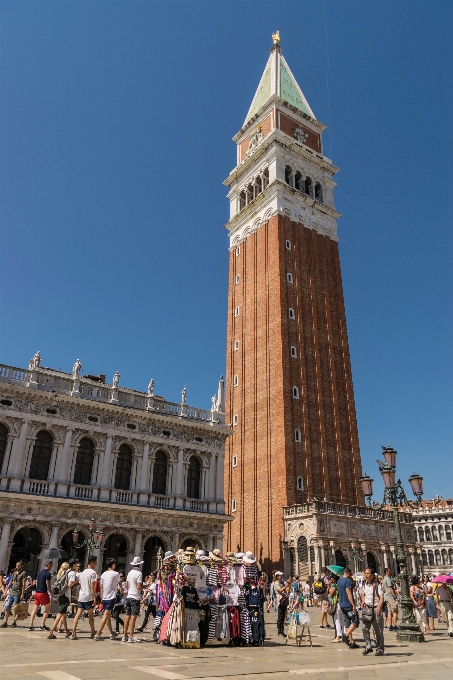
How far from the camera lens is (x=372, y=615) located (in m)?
12.1

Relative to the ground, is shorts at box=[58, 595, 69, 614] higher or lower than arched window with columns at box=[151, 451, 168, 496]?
lower

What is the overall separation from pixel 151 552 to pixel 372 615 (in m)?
21.0

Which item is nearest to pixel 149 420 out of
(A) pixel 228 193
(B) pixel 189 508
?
(B) pixel 189 508

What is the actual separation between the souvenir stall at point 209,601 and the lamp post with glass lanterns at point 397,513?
4.42 meters

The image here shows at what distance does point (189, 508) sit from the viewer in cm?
3228

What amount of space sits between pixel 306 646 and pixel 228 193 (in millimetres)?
49597

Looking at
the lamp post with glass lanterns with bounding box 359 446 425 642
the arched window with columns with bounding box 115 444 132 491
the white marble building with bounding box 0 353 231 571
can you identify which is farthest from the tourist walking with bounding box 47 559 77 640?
the arched window with columns with bounding box 115 444 132 491

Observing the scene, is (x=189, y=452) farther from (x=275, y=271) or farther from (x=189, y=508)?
(x=275, y=271)

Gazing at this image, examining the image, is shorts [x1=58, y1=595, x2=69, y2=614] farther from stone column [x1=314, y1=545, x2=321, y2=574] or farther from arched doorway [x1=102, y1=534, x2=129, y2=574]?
stone column [x1=314, y1=545, x2=321, y2=574]

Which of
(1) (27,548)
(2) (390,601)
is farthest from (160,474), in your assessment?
(2) (390,601)

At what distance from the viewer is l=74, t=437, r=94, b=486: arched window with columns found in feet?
96.2

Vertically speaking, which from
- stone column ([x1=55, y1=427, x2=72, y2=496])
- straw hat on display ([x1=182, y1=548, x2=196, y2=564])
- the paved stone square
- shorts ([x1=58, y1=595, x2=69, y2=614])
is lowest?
the paved stone square

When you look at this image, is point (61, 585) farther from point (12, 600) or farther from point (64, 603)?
point (12, 600)

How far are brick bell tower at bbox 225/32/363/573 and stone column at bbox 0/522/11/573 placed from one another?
1832 cm
